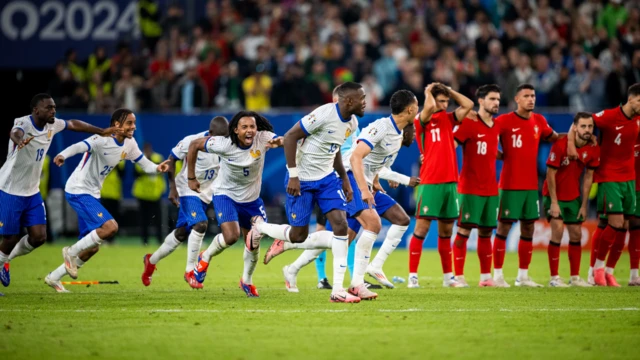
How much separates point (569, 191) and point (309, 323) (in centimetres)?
652

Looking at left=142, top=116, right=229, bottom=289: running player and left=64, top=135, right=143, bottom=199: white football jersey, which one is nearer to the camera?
left=64, top=135, right=143, bottom=199: white football jersey

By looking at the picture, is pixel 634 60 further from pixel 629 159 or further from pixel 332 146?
pixel 332 146

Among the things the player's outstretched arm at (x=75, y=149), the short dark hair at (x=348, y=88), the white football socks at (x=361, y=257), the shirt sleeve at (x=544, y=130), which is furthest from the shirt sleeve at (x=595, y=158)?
the player's outstretched arm at (x=75, y=149)

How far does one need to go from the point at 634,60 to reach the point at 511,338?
1677 centimetres

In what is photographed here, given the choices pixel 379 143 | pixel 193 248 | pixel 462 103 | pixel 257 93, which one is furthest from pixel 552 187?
pixel 257 93

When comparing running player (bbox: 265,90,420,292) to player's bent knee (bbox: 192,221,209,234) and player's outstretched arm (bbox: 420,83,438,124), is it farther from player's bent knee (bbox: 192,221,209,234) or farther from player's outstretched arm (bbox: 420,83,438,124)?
player's bent knee (bbox: 192,221,209,234)

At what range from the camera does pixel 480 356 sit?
735 cm

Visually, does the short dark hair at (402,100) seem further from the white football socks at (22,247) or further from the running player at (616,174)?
the white football socks at (22,247)

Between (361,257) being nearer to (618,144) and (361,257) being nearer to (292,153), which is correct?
(292,153)

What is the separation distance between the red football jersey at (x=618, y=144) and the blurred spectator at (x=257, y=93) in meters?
11.7

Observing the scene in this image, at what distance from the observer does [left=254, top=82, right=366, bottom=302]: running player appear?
35.5 feet

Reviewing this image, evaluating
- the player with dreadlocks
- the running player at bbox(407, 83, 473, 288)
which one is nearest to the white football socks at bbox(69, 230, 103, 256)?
the player with dreadlocks

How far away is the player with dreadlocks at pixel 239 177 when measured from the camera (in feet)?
39.1

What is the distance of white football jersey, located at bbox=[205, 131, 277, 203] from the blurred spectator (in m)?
Result: 12.0
